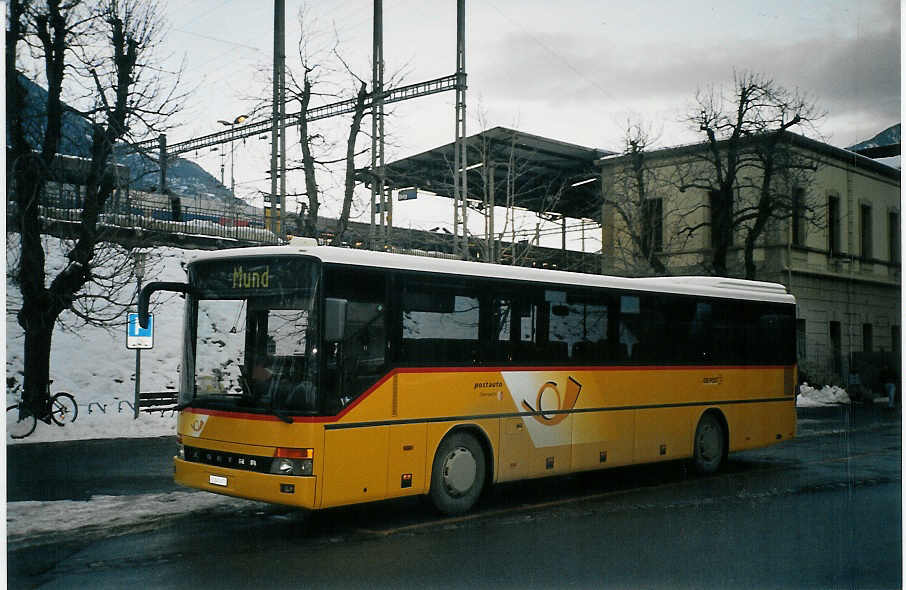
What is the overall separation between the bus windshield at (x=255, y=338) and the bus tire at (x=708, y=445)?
23.4 feet

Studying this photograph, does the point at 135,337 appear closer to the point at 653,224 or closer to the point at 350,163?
the point at 350,163

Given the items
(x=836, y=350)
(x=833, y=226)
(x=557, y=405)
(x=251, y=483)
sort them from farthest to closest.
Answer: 1. (x=836, y=350)
2. (x=833, y=226)
3. (x=557, y=405)
4. (x=251, y=483)

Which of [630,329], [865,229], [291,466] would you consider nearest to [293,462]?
[291,466]

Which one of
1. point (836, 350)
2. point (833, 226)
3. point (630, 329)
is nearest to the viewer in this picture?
point (630, 329)

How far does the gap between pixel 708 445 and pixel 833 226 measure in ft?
17.1

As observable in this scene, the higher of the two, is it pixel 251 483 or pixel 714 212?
pixel 714 212

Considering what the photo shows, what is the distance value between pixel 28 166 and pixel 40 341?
398cm

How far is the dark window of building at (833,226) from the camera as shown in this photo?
1541cm

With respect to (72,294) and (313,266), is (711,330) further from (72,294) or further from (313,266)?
(72,294)

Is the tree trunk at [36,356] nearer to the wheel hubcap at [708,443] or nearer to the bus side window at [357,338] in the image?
the bus side window at [357,338]

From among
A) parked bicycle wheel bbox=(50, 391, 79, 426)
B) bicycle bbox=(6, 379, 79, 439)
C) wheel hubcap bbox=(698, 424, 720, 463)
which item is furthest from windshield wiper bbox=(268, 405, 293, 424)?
parked bicycle wheel bbox=(50, 391, 79, 426)

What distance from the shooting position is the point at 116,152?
18562mm

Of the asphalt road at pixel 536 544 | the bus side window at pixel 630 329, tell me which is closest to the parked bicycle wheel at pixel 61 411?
the asphalt road at pixel 536 544

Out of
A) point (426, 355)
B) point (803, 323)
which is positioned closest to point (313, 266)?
point (426, 355)
